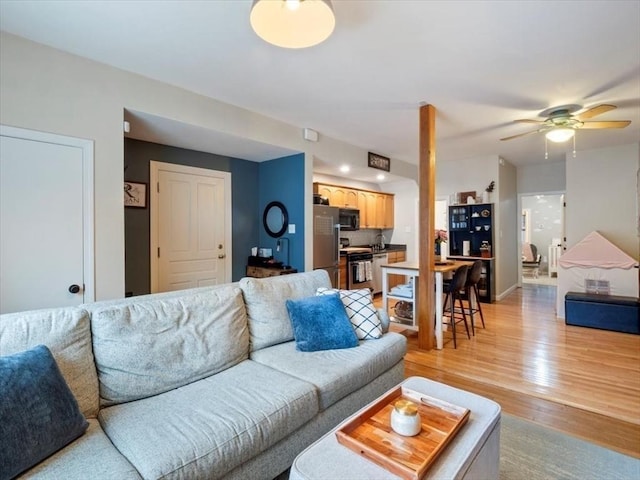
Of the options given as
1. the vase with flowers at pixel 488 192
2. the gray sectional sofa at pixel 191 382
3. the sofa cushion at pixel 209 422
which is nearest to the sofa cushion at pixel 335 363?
the gray sectional sofa at pixel 191 382

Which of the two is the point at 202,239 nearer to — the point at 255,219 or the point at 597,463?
the point at 255,219

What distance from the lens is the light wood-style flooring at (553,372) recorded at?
2275 mm

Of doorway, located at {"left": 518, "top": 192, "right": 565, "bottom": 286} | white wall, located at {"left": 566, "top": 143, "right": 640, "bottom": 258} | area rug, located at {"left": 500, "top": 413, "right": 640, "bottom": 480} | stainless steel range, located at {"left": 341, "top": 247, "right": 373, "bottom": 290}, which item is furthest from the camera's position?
doorway, located at {"left": 518, "top": 192, "right": 565, "bottom": 286}

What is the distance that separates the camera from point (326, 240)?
5.01 metres

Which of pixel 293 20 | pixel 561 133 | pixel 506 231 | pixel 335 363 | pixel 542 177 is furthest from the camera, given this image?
pixel 542 177

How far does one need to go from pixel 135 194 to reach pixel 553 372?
15.2 ft

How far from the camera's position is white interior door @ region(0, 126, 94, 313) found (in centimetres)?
229

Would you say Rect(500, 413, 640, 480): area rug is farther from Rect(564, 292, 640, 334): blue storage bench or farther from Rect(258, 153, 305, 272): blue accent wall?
Rect(564, 292, 640, 334): blue storage bench

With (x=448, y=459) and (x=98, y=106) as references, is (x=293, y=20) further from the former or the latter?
(x=448, y=459)

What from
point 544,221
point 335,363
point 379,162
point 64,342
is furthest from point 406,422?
point 544,221

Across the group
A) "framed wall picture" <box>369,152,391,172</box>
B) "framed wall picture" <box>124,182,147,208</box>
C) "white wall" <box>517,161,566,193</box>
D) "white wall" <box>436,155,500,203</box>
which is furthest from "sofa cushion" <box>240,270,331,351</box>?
"white wall" <box>517,161,566,193</box>

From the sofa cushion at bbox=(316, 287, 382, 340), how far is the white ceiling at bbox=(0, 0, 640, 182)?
1.88 m

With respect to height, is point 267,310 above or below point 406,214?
below

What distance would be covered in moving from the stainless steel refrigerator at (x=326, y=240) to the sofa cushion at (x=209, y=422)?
3011mm
